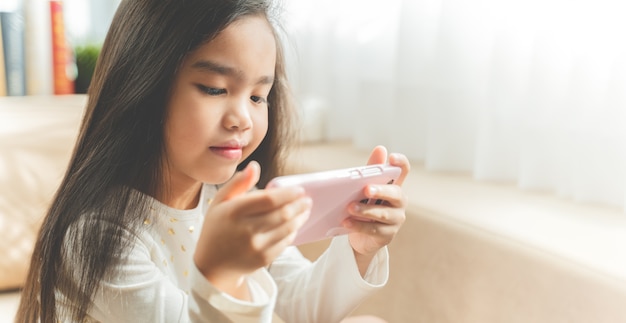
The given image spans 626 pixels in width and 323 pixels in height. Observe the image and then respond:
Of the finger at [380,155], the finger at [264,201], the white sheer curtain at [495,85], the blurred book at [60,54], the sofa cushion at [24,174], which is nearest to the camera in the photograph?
the finger at [264,201]

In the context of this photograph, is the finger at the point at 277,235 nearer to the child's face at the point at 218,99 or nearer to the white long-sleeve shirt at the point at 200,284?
the white long-sleeve shirt at the point at 200,284

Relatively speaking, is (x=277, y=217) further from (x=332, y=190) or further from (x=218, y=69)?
(x=218, y=69)

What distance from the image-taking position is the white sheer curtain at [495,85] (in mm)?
963

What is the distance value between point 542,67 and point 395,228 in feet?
1.36

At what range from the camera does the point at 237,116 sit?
72 cm

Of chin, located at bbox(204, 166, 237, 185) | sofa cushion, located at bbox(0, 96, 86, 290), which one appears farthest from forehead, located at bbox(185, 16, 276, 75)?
sofa cushion, located at bbox(0, 96, 86, 290)

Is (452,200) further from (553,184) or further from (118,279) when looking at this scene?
(118,279)

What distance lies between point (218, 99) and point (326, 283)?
304mm

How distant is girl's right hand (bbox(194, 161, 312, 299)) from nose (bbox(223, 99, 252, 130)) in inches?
5.4

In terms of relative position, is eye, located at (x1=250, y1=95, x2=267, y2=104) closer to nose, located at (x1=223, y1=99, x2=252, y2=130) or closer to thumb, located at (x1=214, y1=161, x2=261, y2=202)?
nose, located at (x1=223, y1=99, x2=252, y2=130)

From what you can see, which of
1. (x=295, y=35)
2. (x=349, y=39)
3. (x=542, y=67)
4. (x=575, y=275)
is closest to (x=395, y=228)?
(x=575, y=275)

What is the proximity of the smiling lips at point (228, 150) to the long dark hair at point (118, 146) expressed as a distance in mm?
73

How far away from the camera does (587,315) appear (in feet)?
2.66

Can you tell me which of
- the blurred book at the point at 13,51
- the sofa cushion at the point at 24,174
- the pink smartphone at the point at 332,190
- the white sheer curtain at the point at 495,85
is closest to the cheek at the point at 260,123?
the pink smartphone at the point at 332,190
